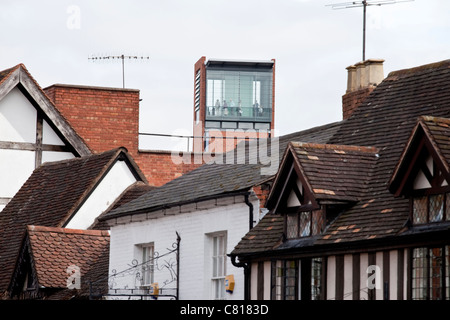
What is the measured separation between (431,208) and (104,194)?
14789 millimetres

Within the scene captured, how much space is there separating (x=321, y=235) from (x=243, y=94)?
122ft

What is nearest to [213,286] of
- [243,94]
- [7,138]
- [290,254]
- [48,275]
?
[290,254]

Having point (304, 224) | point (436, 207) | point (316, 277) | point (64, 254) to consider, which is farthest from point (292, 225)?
point (64, 254)

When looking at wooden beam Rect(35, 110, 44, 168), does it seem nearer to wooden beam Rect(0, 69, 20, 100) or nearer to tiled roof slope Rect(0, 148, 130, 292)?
tiled roof slope Rect(0, 148, 130, 292)

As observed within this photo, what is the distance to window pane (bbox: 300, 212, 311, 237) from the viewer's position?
21.1m

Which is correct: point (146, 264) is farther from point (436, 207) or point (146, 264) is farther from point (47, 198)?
point (436, 207)

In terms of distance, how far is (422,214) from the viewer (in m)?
18.7

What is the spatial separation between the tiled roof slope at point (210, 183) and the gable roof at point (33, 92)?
743 cm

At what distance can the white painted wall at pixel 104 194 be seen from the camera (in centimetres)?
3158

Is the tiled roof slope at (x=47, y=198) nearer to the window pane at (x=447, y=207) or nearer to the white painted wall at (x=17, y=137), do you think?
the white painted wall at (x=17, y=137)

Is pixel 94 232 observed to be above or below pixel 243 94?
below

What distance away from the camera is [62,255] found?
2953 centimetres
